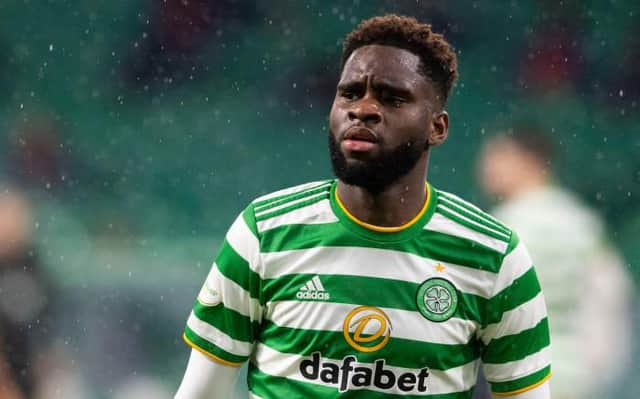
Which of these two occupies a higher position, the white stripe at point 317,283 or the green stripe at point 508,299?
the green stripe at point 508,299

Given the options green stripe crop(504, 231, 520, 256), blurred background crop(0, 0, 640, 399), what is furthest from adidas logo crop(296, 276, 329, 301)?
blurred background crop(0, 0, 640, 399)

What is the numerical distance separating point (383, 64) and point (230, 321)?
0.66 metres

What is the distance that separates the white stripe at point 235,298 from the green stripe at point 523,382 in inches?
22.8

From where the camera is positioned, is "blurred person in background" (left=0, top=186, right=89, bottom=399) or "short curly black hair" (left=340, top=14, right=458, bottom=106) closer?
"short curly black hair" (left=340, top=14, right=458, bottom=106)

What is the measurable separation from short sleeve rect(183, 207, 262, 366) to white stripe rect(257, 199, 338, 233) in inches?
1.2

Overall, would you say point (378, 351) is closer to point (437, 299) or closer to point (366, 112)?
point (437, 299)

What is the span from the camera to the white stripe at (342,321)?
2.41 meters

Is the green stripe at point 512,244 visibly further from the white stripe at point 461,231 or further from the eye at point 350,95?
the eye at point 350,95

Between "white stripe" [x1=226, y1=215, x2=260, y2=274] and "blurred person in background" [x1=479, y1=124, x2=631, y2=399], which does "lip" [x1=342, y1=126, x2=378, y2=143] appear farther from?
"blurred person in background" [x1=479, y1=124, x2=631, y2=399]

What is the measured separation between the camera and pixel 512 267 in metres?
2.51

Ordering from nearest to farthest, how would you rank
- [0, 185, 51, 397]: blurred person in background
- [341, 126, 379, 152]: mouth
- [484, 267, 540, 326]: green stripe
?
[341, 126, 379, 152]: mouth, [484, 267, 540, 326]: green stripe, [0, 185, 51, 397]: blurred person in background

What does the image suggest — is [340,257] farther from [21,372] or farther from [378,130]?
[21,372]

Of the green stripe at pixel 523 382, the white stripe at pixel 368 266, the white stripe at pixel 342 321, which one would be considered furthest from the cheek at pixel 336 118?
the green stripe at pixel 523 382

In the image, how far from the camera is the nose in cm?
238
